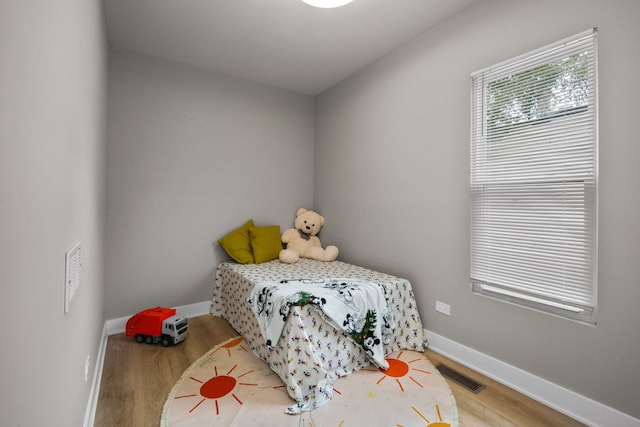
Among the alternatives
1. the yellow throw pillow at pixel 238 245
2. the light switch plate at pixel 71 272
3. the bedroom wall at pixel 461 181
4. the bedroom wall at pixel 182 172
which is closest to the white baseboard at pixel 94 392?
the bedroom wall at pixel 182 172

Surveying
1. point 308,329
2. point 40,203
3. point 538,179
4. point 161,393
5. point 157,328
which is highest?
point 538,179

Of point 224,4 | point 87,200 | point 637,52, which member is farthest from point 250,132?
point 637,52

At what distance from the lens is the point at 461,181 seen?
7.91 feet

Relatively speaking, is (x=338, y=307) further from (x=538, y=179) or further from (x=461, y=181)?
(x=538, y=179)

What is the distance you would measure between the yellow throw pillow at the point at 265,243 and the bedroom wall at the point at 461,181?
671 mm

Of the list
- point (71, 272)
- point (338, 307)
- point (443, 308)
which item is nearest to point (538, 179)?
point (443, 308)

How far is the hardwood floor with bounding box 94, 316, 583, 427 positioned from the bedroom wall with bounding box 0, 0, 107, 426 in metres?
0.50

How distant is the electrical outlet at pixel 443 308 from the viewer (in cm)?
251

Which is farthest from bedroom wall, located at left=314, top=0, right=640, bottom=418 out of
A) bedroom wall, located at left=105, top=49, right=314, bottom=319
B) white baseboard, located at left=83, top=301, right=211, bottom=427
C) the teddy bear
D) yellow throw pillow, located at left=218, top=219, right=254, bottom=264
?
white baseboard, located at left=83, top=301, right=211, bottom=427

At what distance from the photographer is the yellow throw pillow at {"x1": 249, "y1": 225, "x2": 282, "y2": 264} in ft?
11.2

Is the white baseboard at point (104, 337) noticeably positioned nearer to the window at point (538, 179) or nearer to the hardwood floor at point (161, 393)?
the hardwood floor at point (161, 393)

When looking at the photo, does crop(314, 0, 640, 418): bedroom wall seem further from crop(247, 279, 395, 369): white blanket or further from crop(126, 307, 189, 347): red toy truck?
crop(126, 307, 189, 347): red toy truck

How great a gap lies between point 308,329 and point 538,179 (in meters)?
1.84

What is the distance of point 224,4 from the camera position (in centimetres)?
233
